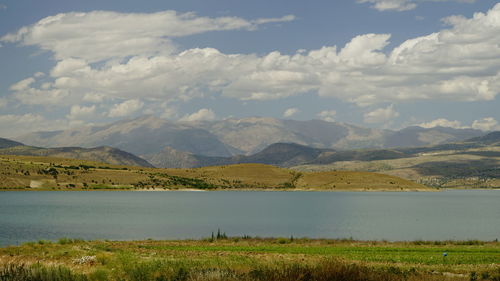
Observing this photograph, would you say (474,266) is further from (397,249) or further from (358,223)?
(358,223)

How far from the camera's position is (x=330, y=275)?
55.3ft

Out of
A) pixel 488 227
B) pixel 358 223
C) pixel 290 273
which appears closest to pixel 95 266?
pixel 290 273

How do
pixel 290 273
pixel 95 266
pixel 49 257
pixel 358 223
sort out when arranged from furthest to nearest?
pixel 358 223 → pixel 49 257 → pixel 95 266 → pixel 290 273

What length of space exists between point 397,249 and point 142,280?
28.5 m

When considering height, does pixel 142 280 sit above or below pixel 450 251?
above

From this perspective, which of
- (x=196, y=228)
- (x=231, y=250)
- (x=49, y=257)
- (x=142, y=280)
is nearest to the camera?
(x=142, y=280)

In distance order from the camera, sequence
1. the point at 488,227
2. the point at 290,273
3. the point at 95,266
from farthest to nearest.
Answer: the point at 488,227
the point at 95,266
the point at 290,273

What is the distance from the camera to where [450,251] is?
4175cm

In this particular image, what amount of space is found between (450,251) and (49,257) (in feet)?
98.2

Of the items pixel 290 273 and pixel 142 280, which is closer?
pixel 290 273

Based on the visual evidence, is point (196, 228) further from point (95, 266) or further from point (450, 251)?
point (95, 266)

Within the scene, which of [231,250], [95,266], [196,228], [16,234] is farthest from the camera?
[196,228]

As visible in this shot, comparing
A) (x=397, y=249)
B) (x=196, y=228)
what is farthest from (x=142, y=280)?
(x=196, y=228)

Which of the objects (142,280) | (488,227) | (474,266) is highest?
(142,280)
